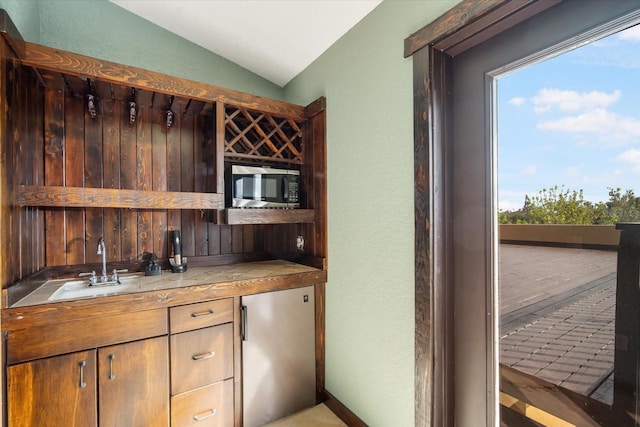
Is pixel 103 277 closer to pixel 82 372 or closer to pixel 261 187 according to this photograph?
pixel 82 372

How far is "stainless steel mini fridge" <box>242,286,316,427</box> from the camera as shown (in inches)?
71.7

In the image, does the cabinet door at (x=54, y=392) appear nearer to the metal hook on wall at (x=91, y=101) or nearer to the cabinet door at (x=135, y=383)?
the cabinet door at (x=135, y=383)

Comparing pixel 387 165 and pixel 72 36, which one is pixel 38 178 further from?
pixel 387 165

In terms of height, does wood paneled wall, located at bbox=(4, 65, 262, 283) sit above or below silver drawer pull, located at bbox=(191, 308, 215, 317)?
above

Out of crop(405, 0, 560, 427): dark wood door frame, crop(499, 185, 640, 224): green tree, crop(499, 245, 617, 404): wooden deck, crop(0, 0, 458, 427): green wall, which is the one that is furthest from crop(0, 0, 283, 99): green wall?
crop(499, 245, 617, 404): wooden deck

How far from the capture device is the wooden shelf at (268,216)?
1.95m

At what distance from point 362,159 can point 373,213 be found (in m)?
0.33

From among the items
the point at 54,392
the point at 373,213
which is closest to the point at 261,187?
the point at 373,213

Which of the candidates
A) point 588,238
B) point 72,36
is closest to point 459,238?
point 588,238

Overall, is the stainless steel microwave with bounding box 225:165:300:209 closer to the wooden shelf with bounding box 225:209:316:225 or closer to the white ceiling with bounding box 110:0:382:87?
the wooden shelf with bounding box 225:209:316:225

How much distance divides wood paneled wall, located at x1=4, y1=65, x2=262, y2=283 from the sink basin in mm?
200

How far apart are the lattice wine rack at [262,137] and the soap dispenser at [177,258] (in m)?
0.70

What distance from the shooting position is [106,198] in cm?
166

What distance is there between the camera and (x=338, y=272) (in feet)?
6.56
